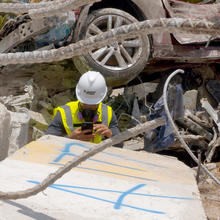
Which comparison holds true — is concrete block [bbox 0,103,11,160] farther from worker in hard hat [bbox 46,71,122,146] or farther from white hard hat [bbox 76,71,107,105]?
white hard hat [bbox 76,71,107,105]

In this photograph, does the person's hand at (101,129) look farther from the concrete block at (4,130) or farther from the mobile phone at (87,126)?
the concrete block at (4,130)

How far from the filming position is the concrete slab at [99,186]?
2186 millimetres

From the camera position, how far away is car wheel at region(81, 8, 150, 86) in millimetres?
6738

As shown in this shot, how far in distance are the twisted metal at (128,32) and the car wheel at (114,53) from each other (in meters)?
5.02

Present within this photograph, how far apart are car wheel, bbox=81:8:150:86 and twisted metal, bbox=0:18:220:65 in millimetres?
5015

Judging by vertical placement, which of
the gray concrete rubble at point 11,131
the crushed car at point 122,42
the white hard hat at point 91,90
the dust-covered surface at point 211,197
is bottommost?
the dust-covered surface at point 211,197

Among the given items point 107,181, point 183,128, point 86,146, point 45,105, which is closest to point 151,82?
point 183,128

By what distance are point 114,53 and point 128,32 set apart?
17.5 feet

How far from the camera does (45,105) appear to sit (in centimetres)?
731

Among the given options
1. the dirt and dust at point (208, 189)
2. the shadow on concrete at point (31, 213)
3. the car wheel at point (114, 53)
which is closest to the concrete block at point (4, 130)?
the shadow on concrete at point (31, 213)

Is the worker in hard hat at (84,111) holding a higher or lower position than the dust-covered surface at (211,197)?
higher

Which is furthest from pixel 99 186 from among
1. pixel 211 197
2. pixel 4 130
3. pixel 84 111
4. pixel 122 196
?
pixel 211 197

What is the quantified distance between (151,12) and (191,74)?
1.64m

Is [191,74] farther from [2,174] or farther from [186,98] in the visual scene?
[2,174]
